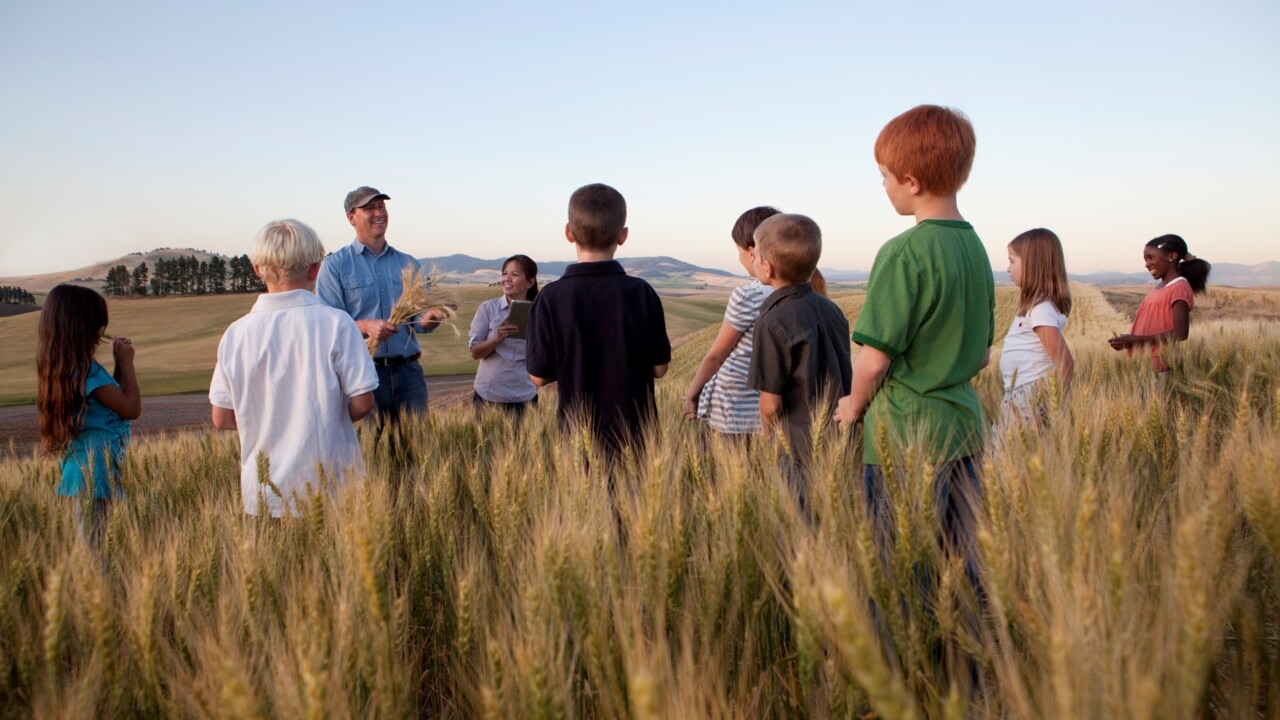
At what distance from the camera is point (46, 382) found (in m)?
3.24

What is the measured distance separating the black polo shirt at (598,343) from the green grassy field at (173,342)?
11614mm

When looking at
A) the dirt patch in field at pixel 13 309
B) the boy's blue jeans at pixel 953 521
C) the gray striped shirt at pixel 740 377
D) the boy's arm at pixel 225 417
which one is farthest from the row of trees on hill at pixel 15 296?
the boy's blue jeans at pixel 953 521

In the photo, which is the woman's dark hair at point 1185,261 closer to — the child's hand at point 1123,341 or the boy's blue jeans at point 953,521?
the child's hand at point 1123,341

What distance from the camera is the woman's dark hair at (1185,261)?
5.11 metres

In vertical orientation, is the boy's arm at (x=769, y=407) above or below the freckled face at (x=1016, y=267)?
below

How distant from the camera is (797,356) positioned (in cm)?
284

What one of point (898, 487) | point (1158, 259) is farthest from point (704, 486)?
point (1158, 259)

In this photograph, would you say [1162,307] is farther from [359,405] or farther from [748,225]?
[359,405]

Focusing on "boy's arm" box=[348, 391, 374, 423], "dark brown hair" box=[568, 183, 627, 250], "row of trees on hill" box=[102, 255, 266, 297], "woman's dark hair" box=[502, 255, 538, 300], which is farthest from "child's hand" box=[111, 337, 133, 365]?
"row of trees on hill" box=[102, 255, 266, 297]

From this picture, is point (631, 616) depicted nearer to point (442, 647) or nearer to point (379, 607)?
point (379, 607)

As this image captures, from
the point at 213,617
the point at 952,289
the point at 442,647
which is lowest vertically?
the point at 442,647

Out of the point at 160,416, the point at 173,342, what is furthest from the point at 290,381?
the point at 173,342

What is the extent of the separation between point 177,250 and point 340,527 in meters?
79.1

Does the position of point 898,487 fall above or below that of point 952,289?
below
